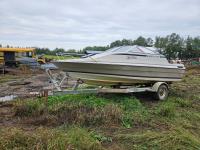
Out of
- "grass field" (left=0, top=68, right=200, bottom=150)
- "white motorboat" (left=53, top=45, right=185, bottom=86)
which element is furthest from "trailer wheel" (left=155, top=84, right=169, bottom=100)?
"grass field" (left=0, top=68, right=200, bottom=150)

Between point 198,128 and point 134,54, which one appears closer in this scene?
point 198,128

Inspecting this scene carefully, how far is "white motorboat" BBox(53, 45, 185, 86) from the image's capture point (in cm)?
759

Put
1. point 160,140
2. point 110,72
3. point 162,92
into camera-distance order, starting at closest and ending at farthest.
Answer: point 160,140 → point 110,72 → point 162,92

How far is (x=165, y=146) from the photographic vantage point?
178 inches

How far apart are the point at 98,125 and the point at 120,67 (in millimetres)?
2555

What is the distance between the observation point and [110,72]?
25.3 feet

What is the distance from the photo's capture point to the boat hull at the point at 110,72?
7.58 metres

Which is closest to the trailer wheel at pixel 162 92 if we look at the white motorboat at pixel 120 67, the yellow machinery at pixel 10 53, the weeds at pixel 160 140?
the white motorboat at pixel 120 67

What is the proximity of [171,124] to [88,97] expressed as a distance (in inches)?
102

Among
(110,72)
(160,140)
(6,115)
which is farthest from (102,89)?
(160,140)

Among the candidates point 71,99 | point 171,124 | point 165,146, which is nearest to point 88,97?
point 71,99

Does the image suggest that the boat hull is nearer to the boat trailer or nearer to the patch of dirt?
the boat trailer

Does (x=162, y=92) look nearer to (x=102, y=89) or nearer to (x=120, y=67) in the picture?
(x=120, y=67)

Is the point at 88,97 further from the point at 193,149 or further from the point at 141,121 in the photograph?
the point at 193,149
